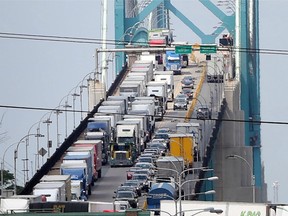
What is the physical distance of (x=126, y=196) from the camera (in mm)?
90562

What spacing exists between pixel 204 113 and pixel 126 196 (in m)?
41.2

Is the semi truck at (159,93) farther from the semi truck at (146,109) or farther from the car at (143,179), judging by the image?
the car at (143,179)

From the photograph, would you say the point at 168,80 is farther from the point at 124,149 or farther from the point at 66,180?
the point at 66,180

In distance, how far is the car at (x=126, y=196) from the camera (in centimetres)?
8838

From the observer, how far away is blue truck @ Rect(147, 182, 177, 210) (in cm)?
8695

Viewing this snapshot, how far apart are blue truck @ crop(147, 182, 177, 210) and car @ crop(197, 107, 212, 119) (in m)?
36.9

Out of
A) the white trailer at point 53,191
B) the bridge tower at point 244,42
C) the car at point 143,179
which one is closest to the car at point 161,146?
the car at point 143,179

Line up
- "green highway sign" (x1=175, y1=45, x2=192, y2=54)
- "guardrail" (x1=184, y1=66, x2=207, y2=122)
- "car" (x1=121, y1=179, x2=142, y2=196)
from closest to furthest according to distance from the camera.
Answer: "car" (x1=121, y1=179, x2=142, y2=196) → "green highway sign" (x1=175, y1=45, x2=192, y2=54) → "guardrail" (x1=184, y1=66, x2=207, y2=122)

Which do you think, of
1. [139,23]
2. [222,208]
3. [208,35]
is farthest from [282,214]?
[208,35]

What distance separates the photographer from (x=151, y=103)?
124 meters

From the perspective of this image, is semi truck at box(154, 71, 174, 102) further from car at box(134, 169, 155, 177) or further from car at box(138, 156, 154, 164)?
car at box(134, 169, 155, 177)

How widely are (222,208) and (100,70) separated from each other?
286ft

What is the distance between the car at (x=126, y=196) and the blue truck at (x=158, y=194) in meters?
0.67

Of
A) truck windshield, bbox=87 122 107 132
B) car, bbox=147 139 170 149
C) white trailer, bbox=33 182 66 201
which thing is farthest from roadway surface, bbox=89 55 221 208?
white trailer, bbox=33 182 66 201
